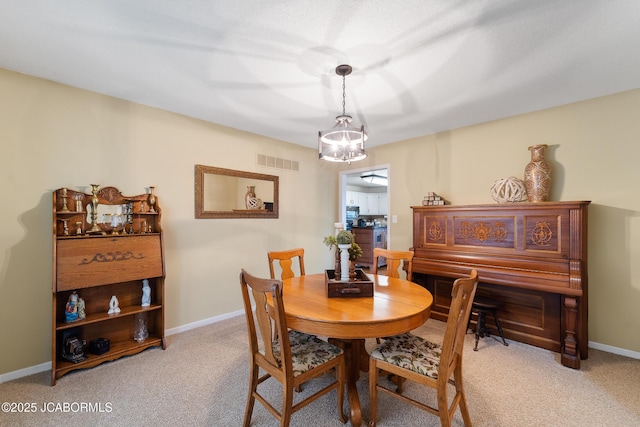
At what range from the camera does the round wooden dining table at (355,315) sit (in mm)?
1509

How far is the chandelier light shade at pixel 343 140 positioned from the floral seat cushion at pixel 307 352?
142cm

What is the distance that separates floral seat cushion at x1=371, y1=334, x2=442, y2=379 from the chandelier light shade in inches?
56.6

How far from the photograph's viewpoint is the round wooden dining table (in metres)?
1.51

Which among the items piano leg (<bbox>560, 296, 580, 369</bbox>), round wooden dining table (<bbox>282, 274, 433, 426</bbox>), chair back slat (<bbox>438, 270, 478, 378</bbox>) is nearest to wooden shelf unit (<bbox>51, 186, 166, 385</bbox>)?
round wooden dining table (<bbox>282, 274, 433, 426</bbox>)

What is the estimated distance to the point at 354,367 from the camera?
2.04m

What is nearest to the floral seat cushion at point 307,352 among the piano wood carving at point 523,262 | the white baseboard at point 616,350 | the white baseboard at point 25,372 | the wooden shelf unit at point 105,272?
the wooden shelf unit at point 105,272

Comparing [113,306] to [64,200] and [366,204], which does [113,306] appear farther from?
[366,204]

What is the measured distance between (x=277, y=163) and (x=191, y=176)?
1274 mm

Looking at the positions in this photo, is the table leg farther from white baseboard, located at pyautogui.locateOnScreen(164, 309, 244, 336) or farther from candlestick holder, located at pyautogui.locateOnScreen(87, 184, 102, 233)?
candlestick holder, located at pyautogui.locateOnScreen(87, 184, 102, 233)

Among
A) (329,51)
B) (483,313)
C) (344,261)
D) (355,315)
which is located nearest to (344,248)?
(344,261)

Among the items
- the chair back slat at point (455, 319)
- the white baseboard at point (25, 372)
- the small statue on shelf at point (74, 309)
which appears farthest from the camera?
the small statue on shelf at point (74, 309)

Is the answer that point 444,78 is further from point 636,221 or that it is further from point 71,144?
point 71,144

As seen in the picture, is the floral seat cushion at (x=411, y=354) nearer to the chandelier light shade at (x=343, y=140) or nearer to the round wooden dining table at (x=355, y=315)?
the round wooden dining table at (x=355, y=315)

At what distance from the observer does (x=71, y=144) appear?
8.23 feet
